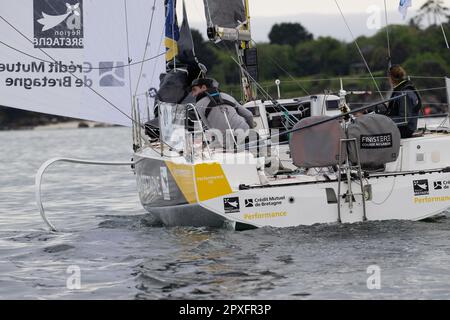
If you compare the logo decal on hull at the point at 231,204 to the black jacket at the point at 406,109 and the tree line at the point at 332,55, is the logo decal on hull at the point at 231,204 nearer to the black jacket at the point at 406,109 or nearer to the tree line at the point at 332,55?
the black jacket at the point at 406,109

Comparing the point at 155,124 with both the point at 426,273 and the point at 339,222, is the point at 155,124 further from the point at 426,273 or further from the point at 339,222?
the point at 426,273

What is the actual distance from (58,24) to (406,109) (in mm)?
4302

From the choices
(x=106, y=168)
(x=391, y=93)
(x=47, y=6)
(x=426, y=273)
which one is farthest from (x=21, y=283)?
(x=106, y=168)

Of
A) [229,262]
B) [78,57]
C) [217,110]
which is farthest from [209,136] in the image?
[78,57]

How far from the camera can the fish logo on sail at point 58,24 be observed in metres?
11.2

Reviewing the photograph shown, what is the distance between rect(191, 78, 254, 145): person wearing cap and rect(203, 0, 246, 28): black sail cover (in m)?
1.95

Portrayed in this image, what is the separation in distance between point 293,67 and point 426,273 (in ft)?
250

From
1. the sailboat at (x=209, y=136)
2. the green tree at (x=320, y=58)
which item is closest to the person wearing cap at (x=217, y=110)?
the sailboat at (x=209, y=136)

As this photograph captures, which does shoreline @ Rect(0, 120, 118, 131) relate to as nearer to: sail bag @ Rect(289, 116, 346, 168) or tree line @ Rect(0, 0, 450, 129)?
tree line @ Rect(0, 0, 450, 129)

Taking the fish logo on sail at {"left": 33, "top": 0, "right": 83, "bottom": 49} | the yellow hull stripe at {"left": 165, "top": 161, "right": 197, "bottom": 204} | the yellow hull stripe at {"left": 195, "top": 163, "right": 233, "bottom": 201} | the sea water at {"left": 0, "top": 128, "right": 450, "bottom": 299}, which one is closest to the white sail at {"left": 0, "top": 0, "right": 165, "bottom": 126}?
the fish logo on sail at {"left": 33, "top": 0, "right": 83, "bottom": 49}

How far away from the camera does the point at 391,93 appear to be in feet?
31.0

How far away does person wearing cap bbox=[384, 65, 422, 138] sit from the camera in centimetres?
911

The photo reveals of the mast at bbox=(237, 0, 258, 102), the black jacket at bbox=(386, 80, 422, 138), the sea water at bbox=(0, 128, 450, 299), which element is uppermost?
the mast at bbox=(237, 0, 258, 102)

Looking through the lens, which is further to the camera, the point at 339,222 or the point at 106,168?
the point at 106,168
